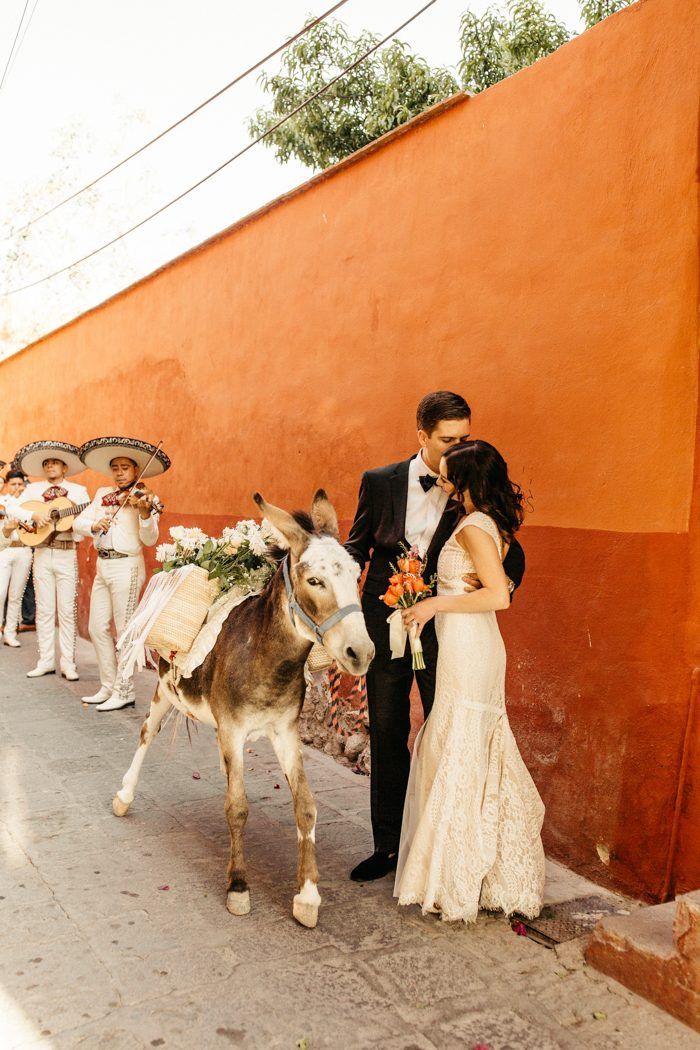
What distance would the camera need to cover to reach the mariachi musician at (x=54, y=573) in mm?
8242

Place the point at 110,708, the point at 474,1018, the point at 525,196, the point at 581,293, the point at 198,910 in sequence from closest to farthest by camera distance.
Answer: the point at 474,1018
the point at 198,910
the point at 581,293
the point at 525,196
the point at 110,708

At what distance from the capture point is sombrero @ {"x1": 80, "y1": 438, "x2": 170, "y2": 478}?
668 centimetres

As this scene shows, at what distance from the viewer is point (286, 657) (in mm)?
3541

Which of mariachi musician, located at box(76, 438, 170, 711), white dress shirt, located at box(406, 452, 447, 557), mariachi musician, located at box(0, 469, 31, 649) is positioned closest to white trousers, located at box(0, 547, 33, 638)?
mariachi musician, located at box(0, 469, 31, 649)

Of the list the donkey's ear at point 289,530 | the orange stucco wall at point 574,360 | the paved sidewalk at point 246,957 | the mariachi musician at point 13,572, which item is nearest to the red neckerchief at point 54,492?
the mariachi musician at point 13,572

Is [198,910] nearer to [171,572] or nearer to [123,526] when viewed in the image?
[171,572]

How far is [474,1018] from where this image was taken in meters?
2.79

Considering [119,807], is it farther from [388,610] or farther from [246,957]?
[388,610]

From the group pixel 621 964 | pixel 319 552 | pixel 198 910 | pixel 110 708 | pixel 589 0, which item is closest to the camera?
pixel 621 964

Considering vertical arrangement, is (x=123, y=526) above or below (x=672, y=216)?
below

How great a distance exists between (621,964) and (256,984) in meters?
1.29

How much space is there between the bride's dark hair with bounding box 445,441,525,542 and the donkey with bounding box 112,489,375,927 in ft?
1.76

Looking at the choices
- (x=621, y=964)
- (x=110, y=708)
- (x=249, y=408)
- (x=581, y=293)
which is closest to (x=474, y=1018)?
(x=621, y=964)

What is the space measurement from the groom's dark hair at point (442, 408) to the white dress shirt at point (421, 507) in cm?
23
